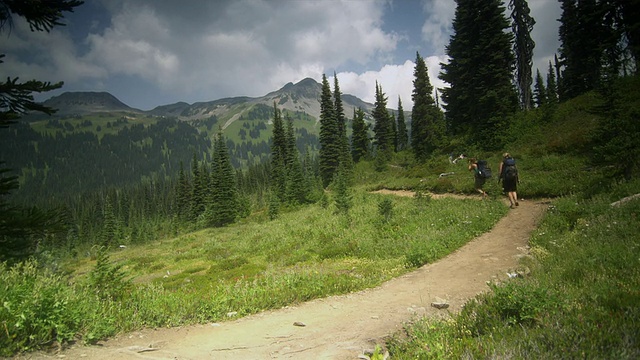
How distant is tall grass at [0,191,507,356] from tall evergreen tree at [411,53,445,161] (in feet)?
89.1

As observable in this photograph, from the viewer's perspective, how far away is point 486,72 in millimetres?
29906

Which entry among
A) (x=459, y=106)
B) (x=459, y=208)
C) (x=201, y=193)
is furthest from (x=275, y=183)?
(x=459, y=208)

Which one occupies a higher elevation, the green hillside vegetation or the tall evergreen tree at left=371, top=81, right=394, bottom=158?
the tall evergreen tree at left=371, top=81, right=394, bottom=158

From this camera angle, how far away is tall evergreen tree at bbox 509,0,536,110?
3081 centimetres

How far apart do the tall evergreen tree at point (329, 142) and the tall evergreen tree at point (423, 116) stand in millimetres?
14053

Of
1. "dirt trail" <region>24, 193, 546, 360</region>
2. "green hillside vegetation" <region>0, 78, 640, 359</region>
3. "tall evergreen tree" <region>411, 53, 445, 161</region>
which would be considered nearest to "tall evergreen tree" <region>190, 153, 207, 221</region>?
"tall evergreen tree" <region>411, 53, 445, 161</region>

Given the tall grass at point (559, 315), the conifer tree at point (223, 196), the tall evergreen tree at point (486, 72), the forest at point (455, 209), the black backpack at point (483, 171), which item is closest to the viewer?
the tall grass at point (559, 315)

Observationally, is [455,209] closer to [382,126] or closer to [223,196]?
[223,196]

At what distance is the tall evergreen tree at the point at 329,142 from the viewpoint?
174 ft

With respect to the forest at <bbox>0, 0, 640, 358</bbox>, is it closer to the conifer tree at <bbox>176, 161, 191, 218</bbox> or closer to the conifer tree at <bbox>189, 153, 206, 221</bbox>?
the conifer tree at <bbox>189, 153, 206, 221</bbox>

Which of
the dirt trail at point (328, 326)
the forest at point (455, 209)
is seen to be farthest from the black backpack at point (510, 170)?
the dirt trail at point (328, 326)

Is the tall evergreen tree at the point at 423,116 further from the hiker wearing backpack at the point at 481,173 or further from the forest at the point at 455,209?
the hiker wearing backpack at the point at 481,173

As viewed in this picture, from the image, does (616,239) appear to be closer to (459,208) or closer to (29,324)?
(459,208)

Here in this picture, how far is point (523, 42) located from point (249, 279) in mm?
37068
